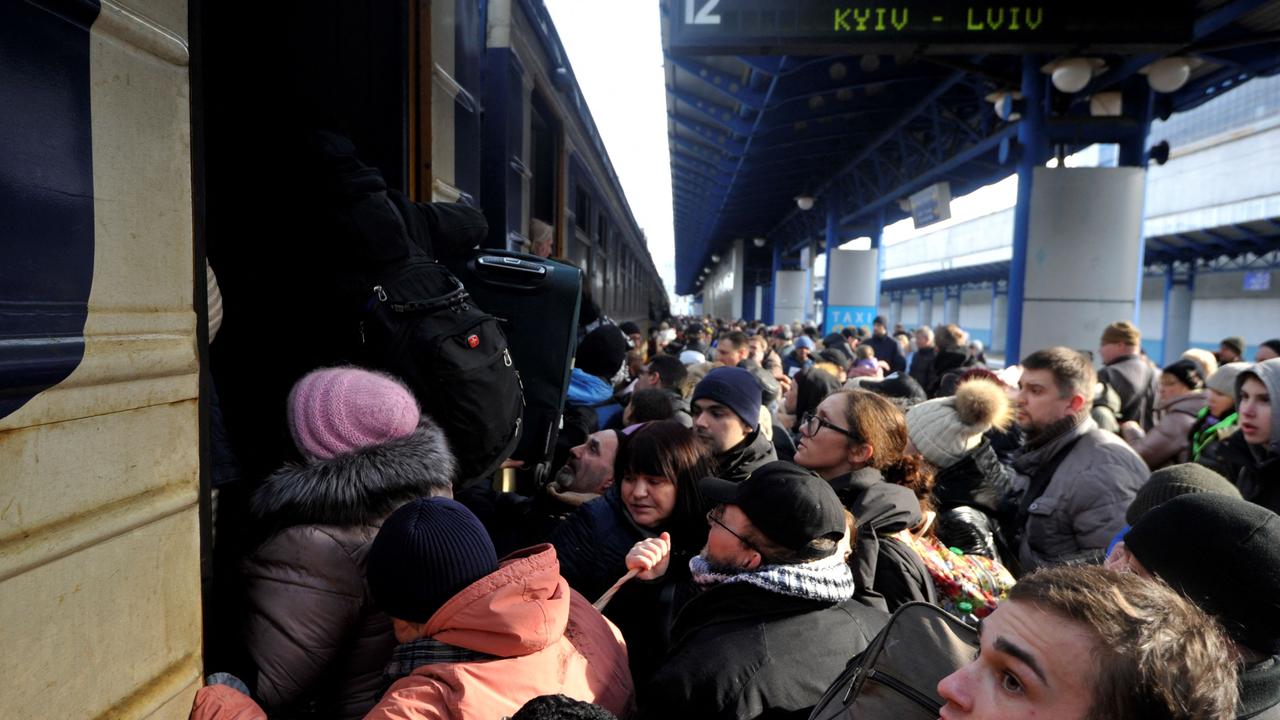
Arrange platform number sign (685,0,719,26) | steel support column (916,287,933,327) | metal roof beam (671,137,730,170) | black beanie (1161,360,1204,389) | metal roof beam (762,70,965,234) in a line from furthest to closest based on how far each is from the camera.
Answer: steel support column (916,287,933,327), metal roof beam (671,137,730,170), metal roof beam (762,70,965,234), platform number sign (685,0,719,26), black beanie (1161,360,1204,389)

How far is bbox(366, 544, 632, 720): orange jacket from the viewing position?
129cm

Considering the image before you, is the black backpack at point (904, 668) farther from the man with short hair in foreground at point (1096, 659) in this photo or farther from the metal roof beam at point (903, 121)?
the metal roof beam at point (903, 121)

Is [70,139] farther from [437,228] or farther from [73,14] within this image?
[437,228]

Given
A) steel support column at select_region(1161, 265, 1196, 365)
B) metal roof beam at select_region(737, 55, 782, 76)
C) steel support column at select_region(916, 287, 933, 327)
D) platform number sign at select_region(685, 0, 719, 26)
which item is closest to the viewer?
platform number sign at select_region(685, 0, 719, 26)

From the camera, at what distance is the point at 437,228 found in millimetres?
2273

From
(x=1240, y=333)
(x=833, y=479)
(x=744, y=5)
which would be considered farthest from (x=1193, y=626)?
(x=1240, y=333)

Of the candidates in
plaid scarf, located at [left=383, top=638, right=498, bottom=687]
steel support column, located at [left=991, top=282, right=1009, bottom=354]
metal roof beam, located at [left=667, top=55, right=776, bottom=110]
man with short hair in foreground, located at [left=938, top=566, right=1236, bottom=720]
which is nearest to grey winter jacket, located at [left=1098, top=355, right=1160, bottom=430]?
man with short hair in foreground, located at [left=938, top=566, right=1236, bottom=720]

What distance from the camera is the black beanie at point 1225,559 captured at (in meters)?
1.38

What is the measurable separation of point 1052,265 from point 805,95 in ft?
13.8

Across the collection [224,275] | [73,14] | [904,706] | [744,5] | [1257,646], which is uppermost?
[744,5]

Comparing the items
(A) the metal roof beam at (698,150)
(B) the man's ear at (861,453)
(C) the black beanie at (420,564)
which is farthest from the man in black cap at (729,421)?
(A) the metal roof beam at (698,150)

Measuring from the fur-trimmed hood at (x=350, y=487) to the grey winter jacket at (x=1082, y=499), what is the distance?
241 centimetres

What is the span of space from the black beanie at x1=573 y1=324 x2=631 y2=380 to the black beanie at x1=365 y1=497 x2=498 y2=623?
8.79ft

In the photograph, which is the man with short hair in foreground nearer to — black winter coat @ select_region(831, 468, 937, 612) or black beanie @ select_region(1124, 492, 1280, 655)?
black beanie @ select_region(1124, 492, 1280, 655)
